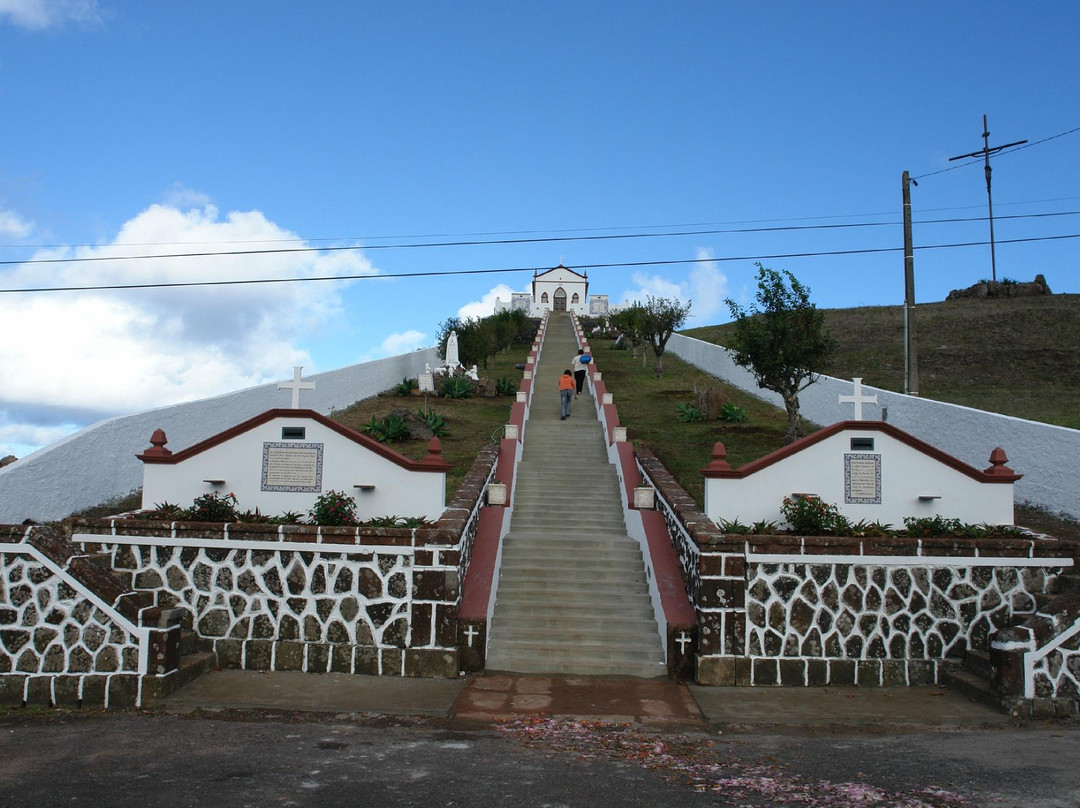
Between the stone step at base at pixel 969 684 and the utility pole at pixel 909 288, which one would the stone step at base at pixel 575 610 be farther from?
the utility pole at pixel 909 288

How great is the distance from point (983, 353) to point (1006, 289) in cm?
2079

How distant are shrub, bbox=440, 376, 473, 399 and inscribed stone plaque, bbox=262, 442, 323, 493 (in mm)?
15255

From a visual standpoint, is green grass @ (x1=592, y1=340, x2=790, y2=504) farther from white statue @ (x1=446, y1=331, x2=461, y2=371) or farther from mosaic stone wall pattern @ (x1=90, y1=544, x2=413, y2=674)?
mosaic stone wall pattern @ (x1=90, y1=544, x2=413, y2=674)

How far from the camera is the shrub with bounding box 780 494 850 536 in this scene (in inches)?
381

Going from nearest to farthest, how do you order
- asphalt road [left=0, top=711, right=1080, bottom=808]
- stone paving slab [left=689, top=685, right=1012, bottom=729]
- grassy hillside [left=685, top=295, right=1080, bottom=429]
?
asphalt road [left=0, top=711, right=1080, bottom=808], stone paving slab [left=689, top=685, right=1012, bottom=729], grassy hillside [left=685, top=295, right=1080, bottom=429]

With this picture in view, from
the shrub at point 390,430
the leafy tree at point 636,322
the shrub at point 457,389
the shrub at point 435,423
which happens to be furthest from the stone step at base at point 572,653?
the leafy tree at point 636,322

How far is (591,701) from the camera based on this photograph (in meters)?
8.51

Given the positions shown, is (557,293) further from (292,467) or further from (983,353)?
(292,467)

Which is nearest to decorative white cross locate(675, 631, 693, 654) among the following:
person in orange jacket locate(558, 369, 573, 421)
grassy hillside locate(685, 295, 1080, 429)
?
person in orange jacket locate(558, 369, 573, 421)

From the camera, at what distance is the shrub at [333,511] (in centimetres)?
988

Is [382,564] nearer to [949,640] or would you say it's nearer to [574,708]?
[574,708]

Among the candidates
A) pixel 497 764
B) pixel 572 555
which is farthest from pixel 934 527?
pixel 497 764

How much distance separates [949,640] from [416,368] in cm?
2565

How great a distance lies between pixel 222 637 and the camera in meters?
9.54
